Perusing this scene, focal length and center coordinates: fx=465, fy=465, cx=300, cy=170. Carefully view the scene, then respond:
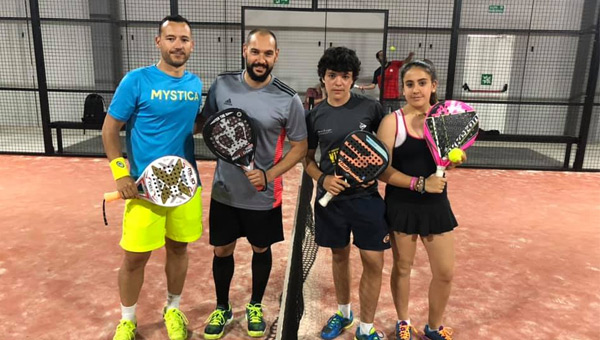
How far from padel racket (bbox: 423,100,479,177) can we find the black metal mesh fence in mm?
5977

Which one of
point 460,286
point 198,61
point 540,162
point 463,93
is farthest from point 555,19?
point 460,286

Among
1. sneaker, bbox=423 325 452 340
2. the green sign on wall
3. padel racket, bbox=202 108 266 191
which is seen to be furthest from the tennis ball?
the green sign on wall

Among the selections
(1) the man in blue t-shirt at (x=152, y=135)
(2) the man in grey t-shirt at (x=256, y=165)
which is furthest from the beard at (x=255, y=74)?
(1) the man in blue t-shirt at (x=152, y=135)

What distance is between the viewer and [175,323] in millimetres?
2465

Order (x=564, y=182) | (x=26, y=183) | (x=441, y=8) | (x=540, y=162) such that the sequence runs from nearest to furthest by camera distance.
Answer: (x=26, y=183) → (x=564, y=182) → (x=540, y=162) → (x=441, y=8)

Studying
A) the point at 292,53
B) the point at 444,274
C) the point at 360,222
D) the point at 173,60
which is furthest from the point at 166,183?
the point at 292,53

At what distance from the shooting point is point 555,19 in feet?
26.9

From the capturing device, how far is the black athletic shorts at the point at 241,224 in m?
2.38

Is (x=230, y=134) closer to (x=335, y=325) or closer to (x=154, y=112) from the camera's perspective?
(x=154, y=112)

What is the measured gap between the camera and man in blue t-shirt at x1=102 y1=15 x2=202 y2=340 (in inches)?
85.9

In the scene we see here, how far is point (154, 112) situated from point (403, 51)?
7.01 metres

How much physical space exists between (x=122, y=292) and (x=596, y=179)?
6298 millimetres

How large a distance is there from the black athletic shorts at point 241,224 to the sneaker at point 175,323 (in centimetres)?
47

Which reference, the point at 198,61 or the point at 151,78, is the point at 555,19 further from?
the point at 151,78
